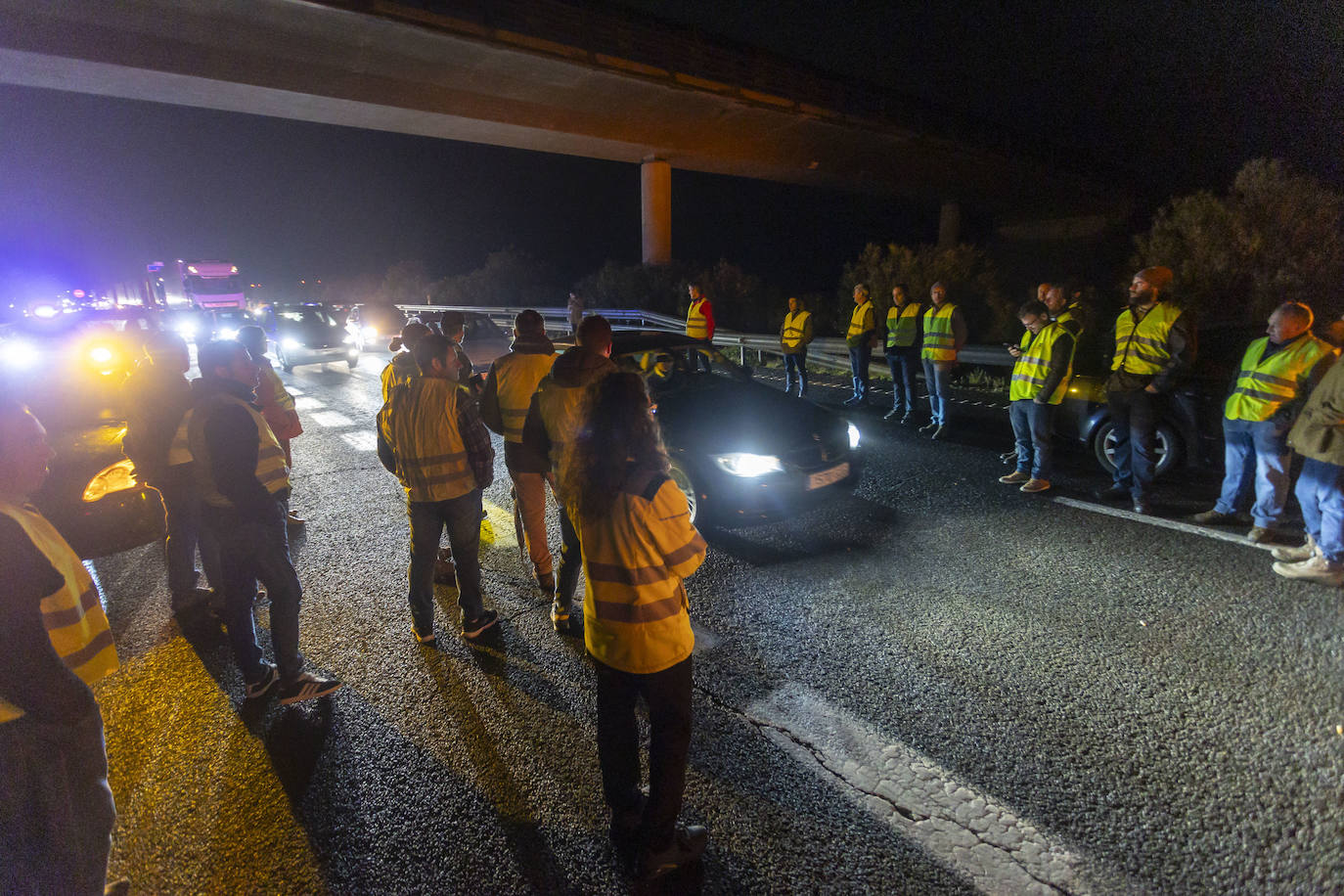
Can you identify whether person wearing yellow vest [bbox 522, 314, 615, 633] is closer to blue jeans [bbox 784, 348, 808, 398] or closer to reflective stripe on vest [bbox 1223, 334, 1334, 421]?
reflective stripe on vest [bbox 1223, 334, 1334, 421]

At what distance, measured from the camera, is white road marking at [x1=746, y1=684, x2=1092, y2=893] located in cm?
234

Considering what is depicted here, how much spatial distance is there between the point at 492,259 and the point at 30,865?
40.5m

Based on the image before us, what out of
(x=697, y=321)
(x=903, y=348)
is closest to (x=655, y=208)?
(x=697, y=321)

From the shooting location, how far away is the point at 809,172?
29.2m

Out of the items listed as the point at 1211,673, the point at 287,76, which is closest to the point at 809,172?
the point at 287,76

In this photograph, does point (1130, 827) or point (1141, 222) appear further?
point (1141, 222)

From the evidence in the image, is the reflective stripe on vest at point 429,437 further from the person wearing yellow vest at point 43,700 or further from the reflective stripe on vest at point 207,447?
the person wearing yellow vest at point 43,700

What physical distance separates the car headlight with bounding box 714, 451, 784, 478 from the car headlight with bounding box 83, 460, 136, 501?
4811 millimetres

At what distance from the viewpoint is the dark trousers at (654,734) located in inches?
86.7

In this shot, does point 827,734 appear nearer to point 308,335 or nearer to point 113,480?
point 113,480

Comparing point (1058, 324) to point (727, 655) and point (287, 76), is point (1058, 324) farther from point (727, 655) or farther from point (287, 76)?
point (287, 76)

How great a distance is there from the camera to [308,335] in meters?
16.0

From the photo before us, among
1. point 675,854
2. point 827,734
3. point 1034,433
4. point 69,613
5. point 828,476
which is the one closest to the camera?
point 69,613

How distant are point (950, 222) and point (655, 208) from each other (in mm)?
19703
